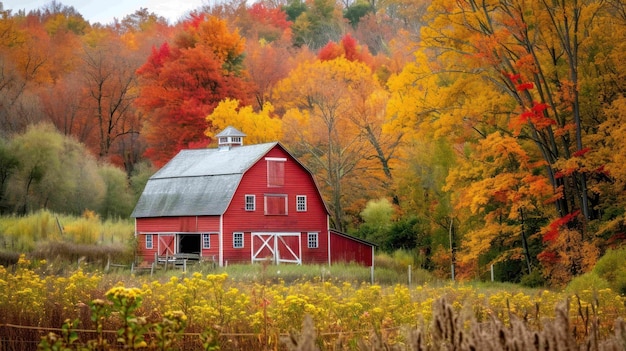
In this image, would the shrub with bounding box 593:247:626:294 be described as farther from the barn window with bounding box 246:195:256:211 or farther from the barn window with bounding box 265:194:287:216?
the barn window with bounding box 265:194:287:216

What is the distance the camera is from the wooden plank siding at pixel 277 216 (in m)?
41.1

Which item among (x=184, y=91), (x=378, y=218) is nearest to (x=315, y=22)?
(x=184, y=91)

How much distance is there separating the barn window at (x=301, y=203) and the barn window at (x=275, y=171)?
109 cm

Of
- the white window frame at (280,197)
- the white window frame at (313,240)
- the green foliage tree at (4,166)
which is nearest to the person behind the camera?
the white window frame at (280,197)

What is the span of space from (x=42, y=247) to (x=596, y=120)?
67.8 feet

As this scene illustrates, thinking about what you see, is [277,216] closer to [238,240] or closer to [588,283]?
[238,240]

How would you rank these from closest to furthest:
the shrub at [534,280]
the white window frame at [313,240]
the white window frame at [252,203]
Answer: the shrub at [534,280] < the white window frame at [252,203] < the white window frame at [313,240]

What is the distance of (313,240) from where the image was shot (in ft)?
142

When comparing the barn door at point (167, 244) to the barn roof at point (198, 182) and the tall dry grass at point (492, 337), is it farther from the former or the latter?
the tall dry grass at point (492, 337)

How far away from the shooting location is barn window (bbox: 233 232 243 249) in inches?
1617

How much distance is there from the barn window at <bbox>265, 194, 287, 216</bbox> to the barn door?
14.7 feet

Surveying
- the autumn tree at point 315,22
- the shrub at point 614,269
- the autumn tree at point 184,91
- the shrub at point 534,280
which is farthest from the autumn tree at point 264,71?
the shrub at point 614,269

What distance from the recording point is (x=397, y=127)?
30875 millimetres

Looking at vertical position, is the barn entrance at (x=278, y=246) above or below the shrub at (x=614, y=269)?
above
